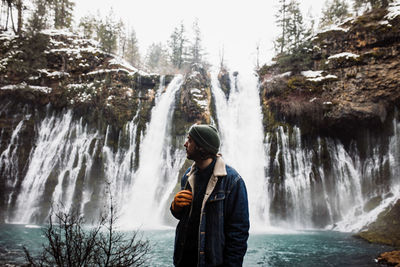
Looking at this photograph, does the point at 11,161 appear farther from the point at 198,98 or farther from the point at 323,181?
the point at 323,181

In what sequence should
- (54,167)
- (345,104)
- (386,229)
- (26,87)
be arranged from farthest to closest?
(26,87), (54,167), (345,104), (386,229)

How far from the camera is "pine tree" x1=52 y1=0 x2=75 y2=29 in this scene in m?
32.9

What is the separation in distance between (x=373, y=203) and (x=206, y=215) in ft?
50.4

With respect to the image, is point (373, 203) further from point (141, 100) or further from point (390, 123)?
point (141, 100)

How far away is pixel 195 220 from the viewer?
82.8 inches

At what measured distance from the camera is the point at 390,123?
47.8ft

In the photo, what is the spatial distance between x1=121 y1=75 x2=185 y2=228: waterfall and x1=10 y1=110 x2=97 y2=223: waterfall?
393 cm

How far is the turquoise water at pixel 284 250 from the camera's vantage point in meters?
7.26

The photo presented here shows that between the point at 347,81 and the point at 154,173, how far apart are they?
14925 millimetres

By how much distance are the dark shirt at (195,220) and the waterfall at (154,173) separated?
42.5ft

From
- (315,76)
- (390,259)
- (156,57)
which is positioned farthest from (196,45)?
(390,259)

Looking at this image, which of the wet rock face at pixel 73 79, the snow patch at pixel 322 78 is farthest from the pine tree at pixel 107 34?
the snow patch at pixel 322 78

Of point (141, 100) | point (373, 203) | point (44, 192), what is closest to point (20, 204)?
point (44, 192)

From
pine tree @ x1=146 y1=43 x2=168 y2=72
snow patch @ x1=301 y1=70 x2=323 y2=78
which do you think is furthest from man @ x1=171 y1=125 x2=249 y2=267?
pine tree @ x1=146 y1=43 x2=168 y2=72
